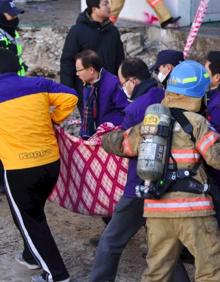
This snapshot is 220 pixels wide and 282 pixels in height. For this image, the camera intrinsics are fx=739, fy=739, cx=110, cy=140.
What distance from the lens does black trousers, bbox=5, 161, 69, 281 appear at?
493 cm

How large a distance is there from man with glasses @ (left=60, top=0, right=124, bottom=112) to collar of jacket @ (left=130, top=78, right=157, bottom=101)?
2199mm

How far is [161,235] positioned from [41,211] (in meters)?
1.18

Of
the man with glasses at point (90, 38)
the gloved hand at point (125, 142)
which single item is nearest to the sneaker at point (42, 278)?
the gloved hand at point (125, 142)

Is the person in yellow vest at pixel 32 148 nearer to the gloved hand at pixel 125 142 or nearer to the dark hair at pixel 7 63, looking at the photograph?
the dark hair at pixel 7 63

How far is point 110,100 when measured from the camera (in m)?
5.80

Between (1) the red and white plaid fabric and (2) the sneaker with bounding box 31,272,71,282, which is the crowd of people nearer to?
(2) the sneaker with bounding box 31,272,71,282

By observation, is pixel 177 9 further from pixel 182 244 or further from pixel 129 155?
pixel 182 244

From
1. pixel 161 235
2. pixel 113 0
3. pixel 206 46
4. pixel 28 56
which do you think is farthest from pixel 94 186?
pixel 28 56

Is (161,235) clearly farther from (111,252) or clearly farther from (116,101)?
(116,101)

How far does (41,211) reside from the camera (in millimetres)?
5125

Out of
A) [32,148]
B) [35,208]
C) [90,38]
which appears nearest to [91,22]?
[90,38]

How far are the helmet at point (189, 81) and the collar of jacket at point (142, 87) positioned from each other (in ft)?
1.72

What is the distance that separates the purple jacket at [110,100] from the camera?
5.79 m

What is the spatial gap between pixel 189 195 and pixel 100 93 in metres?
1.83
